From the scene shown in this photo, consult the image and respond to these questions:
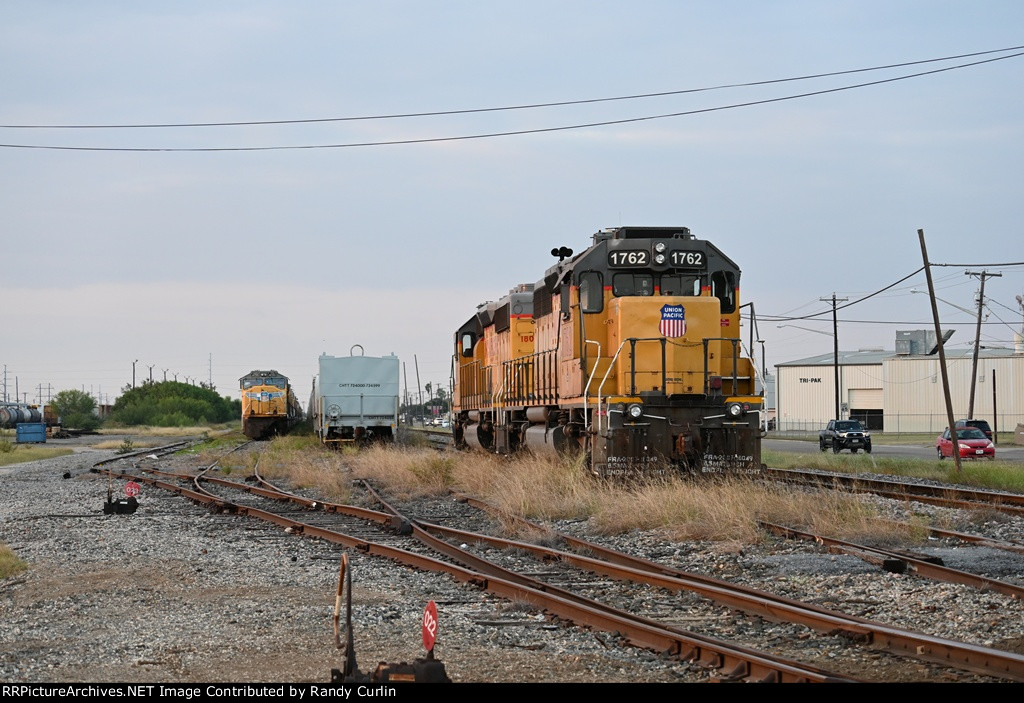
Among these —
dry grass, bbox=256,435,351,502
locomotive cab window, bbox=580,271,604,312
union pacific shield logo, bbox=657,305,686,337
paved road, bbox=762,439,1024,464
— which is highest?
locomotive cab window, bbox=580,271,604,312

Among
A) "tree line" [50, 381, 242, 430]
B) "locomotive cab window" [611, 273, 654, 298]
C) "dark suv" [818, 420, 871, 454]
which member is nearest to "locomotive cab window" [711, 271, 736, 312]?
"locomotive cab window" [611, 273, 654, 298]

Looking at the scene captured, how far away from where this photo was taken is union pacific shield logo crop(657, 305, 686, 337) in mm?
15789

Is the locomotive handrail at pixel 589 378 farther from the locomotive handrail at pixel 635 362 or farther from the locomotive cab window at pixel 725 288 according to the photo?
the locomotive cab window at pixel 725 288

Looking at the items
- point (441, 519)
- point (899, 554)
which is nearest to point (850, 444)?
point (441, 519)

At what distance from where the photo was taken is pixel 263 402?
53875 millimetres

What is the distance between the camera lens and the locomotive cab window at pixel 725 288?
16781 millimetres

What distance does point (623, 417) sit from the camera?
1518 centimetres

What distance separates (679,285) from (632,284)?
71 centimetres

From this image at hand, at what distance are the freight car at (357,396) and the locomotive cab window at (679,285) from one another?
2023 cm

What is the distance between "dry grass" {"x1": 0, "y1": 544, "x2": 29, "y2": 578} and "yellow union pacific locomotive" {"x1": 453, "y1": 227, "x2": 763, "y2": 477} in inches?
298

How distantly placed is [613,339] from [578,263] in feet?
4.21

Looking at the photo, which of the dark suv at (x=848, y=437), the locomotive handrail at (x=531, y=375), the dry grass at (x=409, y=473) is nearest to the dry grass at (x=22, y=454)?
the dry grass at (x=409, y=473)

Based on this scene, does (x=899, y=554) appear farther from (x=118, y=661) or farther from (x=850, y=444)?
(x=850, y=444)

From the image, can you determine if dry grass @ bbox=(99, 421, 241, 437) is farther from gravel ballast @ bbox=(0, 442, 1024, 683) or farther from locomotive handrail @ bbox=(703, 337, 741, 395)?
gravel ballast @ bbox=(0, 442, 1024, 683)
